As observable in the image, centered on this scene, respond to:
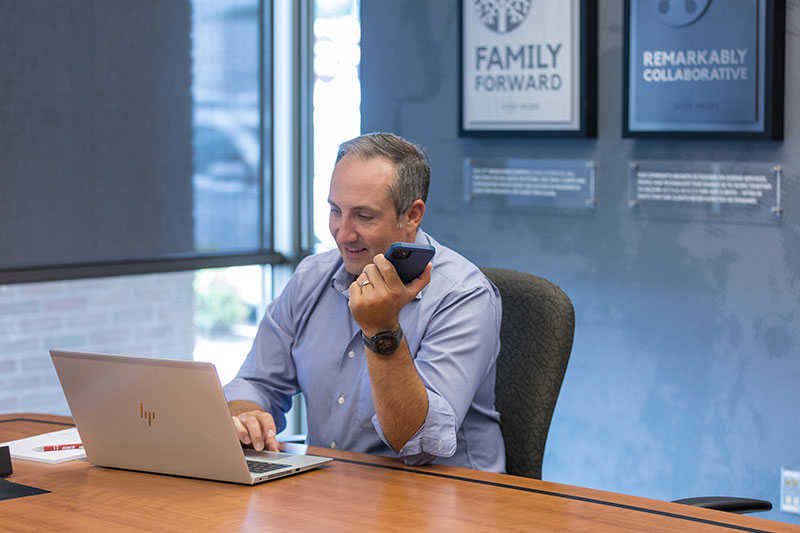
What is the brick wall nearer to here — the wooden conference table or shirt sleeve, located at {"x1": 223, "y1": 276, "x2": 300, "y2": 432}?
shirt sleeve, located at {"x1": 223, "y1": 276, "x2": 300, "y2": 432}

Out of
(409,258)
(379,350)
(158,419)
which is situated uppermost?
(409,258)

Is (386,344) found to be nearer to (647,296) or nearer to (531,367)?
(531,367)

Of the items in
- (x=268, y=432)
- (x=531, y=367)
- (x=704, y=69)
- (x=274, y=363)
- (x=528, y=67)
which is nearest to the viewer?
(x=268, y=432)

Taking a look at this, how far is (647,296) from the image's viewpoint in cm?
341

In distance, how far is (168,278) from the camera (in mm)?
4055

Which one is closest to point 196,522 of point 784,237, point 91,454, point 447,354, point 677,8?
point 91,454

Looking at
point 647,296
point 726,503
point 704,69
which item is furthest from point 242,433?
point 704,69

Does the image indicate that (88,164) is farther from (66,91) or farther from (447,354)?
(447,354)

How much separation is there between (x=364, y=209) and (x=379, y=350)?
0.42 meters

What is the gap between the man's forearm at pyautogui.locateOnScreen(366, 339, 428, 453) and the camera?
186cm

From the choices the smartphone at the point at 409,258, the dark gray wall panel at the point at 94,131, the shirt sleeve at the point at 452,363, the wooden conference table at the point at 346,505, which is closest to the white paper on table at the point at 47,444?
the wooden conference table at the point at 346,505

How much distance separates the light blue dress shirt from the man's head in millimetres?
107

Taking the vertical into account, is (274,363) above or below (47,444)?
above

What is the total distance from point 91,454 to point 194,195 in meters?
2.26
